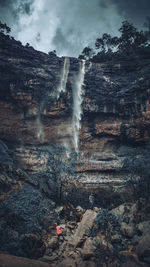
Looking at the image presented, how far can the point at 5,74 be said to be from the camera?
14.5 metres

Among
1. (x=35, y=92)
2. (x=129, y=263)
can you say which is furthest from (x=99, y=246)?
(x=35, y=92)

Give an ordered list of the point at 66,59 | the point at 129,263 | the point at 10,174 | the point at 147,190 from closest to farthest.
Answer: the point at 129,263 < the point at 10,174 < the point at 147,190 < the point at 66,59

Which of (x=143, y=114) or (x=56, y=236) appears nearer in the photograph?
(x=56, y=236)

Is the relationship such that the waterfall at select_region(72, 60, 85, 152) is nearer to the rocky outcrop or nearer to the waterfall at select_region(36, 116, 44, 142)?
the waterfall at select_region(36, 116, 44, 142)

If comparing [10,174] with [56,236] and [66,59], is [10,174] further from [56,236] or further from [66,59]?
[66,59]

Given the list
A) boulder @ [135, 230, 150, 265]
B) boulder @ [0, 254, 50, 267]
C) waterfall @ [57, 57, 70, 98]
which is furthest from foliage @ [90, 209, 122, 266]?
waterfall @ [57, 57, 70, 98]

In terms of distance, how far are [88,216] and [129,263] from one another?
3.13m

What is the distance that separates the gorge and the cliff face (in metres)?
0.09

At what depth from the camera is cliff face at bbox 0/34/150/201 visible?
47.4 feet

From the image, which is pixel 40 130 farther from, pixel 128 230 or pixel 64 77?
pixel 128 230

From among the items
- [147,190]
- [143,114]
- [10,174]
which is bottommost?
[147,190]

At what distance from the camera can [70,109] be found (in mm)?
16172

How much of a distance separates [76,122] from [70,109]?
1547mm

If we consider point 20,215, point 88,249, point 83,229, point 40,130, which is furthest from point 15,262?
point 40,130
